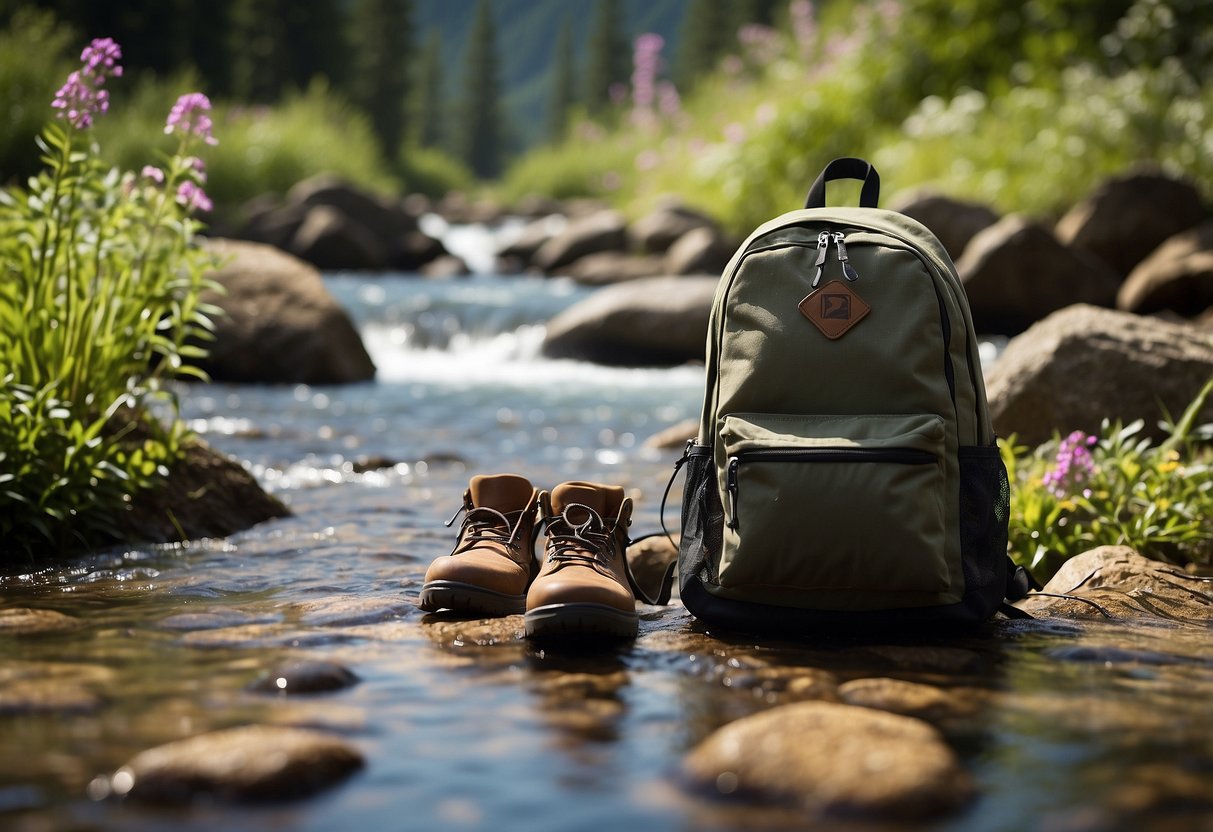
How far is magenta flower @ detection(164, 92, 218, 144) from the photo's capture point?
385 cm

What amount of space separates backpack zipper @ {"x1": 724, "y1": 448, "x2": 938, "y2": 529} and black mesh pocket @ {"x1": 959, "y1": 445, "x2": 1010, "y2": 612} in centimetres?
16

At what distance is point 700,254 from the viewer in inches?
516

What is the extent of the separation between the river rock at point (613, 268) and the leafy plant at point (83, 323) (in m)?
10.1

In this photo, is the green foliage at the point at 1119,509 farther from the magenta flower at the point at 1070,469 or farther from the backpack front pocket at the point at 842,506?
the backpack front pocket at the point at 842,506

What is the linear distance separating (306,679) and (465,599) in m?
0.66

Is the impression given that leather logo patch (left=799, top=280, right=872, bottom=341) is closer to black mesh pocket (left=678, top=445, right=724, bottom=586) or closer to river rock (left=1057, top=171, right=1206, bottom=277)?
black mesh pocket (left=678, top=445, right=724, bottom=586)

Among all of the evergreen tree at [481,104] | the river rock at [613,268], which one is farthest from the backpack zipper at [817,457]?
the evergreen tree at [481,104]

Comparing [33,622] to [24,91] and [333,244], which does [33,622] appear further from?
[24,91]

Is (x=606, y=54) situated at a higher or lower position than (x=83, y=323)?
higher

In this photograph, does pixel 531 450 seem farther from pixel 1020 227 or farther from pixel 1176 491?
pixel 1020 227

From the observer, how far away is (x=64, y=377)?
382 cm

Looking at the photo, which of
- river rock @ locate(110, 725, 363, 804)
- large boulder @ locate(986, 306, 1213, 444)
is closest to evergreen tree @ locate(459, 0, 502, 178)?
large boulder @ locate(986, 306, 1213, 444)

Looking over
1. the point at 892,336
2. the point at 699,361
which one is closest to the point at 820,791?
the point at 892,336

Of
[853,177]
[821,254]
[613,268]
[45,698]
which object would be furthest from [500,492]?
[613,268]
